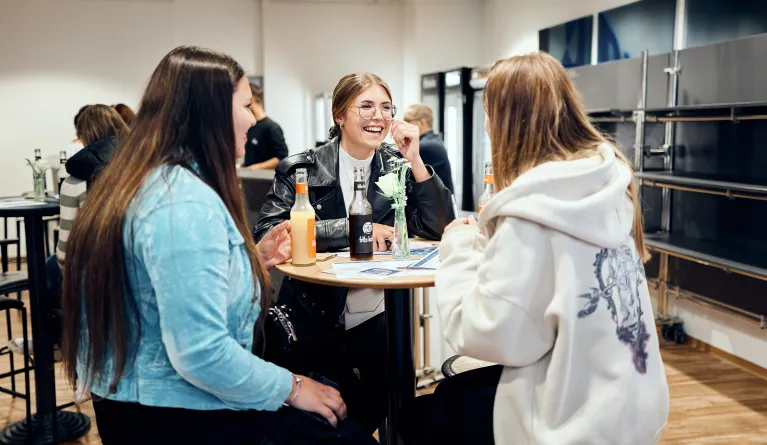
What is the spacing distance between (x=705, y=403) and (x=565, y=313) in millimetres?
2473

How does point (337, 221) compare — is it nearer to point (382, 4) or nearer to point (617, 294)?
point (617, 294)

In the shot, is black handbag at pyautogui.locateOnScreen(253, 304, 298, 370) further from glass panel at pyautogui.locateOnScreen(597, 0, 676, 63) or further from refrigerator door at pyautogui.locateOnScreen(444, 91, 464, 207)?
refrigerator door at pyautogui.locateOnScreen(444, 91, 464, 207)

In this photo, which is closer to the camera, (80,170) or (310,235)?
(310,235)

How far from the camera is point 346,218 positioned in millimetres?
2346

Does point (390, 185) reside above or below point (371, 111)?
below

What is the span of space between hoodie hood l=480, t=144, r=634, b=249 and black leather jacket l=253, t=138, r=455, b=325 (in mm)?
970

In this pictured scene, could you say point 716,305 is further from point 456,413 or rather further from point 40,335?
point 40,335

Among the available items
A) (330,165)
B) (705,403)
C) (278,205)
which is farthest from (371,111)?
(705,403)

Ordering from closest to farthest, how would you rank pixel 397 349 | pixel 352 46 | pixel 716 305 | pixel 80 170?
pixel 397 349 < pixel 80 170 < pixel 716 305 < pixel 352 46

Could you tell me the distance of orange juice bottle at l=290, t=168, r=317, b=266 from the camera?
1992 millimetres

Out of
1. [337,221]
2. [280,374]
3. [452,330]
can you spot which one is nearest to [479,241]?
[452,330]

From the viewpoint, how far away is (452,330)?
1.49 meters

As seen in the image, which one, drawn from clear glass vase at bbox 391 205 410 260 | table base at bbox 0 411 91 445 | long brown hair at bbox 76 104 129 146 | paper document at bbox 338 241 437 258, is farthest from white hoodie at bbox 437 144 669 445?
long brown hair at bbox 76 104 129 146

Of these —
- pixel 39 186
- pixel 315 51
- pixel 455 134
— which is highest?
pixel 315 51
